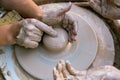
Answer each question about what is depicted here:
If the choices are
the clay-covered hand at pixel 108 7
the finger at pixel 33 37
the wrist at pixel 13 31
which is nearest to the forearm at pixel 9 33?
the wrist at pixel 13 31

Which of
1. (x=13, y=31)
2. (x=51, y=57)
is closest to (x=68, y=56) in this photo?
(x=51, y=57)

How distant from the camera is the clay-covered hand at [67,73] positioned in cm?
177

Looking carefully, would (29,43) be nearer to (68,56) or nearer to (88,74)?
(68,56)

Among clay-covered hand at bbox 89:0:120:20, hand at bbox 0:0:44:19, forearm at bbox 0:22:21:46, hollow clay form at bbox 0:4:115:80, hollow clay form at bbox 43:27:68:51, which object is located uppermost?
clay-covered hand at bbox 89:0:120:20

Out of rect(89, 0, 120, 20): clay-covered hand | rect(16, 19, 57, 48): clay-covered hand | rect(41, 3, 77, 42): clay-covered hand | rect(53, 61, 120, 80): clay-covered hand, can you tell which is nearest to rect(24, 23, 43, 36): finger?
rect(16, 19, 57, 48): clay-covered hand

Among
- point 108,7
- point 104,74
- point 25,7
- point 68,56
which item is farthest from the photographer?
point 25,7

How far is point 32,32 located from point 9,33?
181 mm

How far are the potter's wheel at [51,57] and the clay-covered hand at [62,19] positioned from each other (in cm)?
6

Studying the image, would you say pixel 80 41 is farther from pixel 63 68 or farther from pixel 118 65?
pixel 63 68

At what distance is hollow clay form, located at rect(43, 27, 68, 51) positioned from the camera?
91.4 inches

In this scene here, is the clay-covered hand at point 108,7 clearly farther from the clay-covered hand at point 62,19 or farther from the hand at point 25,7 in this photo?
the hand at point 25,7

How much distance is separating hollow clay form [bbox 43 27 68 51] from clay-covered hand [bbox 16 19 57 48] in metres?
0.03

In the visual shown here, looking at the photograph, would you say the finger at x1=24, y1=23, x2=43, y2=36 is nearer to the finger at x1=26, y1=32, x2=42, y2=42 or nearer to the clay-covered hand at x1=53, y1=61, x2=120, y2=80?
the finger at x1=26, y1=32, x2=42, y2=42

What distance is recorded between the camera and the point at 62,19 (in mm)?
2400
